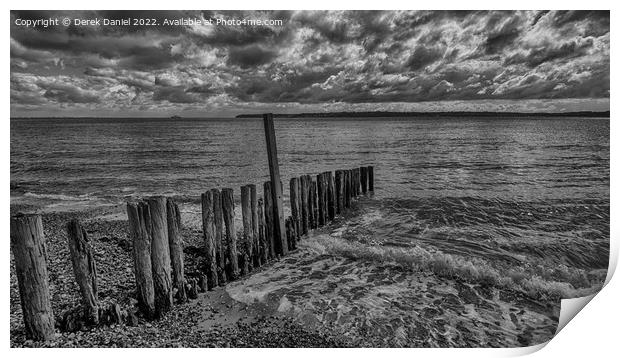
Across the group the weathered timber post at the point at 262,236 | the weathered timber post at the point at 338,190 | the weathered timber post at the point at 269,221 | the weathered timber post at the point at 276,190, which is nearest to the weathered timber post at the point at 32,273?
the weathered timber post at the point at 262,236

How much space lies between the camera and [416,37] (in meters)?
9.60

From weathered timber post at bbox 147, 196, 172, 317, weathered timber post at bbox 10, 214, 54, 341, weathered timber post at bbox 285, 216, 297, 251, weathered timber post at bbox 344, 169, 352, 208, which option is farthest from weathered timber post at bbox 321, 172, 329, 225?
weathered timber post at bbox 10, 214, 54, 341

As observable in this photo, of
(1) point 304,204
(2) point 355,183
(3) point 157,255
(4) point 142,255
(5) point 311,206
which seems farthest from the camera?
(2) point 355,183

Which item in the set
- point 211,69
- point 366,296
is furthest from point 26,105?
point 366,296

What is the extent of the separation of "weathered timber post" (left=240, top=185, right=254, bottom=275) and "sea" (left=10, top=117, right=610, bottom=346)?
9.2 inches

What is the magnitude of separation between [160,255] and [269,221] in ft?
7.72

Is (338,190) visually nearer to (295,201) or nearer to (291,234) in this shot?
(295,201)

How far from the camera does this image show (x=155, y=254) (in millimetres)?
5070

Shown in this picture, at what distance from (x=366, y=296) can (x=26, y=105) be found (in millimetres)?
7693

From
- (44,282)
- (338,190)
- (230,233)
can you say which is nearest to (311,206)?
(338,190)

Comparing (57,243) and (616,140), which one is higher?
(616,140)
